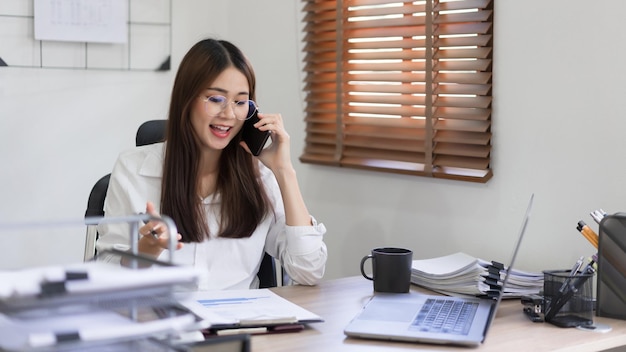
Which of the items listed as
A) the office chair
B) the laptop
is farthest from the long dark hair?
the laptop

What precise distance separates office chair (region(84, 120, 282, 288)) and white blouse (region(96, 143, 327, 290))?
40 millimetres

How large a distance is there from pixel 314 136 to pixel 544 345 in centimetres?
152

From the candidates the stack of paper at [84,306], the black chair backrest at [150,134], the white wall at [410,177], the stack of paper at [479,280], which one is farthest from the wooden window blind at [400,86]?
the stack of paper at [84,306]

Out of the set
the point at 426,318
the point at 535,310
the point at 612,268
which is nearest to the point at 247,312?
the point at 426,318

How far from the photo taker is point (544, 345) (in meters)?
1.42

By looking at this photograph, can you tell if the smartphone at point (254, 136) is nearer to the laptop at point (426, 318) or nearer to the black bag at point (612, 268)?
the laptop at point (426, 318)

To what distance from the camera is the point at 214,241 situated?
1.98 metres

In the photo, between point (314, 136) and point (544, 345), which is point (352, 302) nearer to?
point (544, 345)

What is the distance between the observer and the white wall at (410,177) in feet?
6.37

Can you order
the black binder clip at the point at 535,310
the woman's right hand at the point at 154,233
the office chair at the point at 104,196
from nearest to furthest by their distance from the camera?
the woman's right hand at the point at 154,233, the black binder clip at the point at 535,310, the office chair at the point at 104,196

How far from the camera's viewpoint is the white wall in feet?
6.37

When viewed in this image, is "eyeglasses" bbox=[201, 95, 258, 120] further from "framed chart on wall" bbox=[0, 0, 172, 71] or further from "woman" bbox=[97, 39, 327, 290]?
"framed chart on wall" bbox=[0, 0, 172, 71]

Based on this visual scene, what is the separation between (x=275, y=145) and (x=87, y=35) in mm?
1212

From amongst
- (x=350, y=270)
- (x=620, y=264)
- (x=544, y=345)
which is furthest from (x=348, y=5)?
(x=544, y=345)
